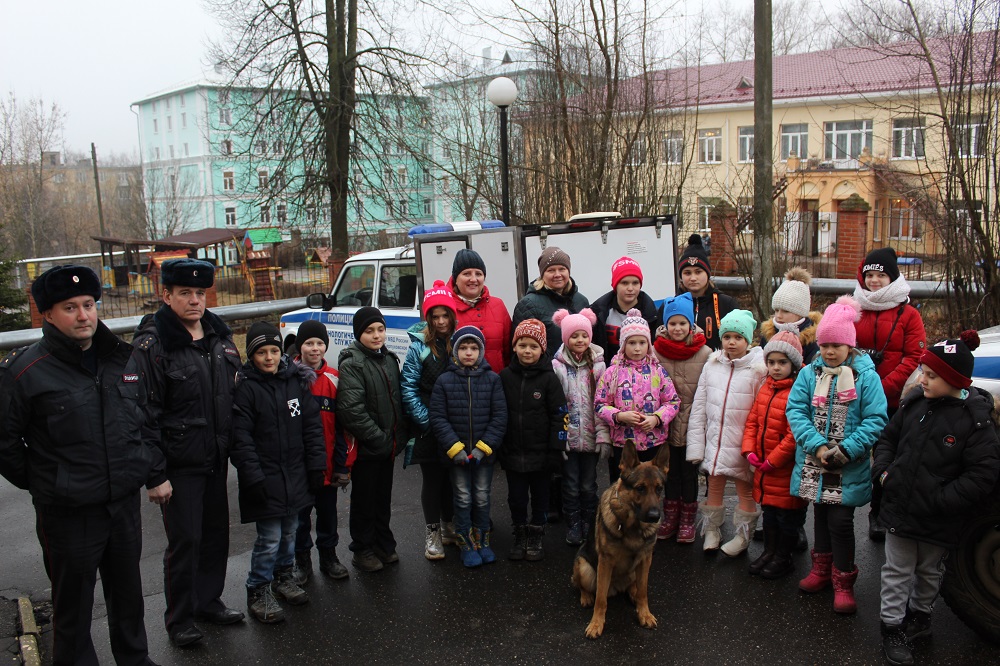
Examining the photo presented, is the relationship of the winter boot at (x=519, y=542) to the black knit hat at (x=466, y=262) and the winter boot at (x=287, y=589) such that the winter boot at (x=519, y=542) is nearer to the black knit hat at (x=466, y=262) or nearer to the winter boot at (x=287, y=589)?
the winter boot at (x=287, y=589)

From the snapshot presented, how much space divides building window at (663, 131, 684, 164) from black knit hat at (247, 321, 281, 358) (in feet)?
33.3

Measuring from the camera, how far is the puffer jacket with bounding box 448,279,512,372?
5.98 meters

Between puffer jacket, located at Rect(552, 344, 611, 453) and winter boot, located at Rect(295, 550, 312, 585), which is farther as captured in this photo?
puffer jacket, located at Rect(552, 344, 611, 453)

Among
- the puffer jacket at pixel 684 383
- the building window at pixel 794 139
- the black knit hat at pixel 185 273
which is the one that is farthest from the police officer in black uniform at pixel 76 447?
the building window at pixel 794 139

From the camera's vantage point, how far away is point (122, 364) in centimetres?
381

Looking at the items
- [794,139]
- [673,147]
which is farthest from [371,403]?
[794,139]

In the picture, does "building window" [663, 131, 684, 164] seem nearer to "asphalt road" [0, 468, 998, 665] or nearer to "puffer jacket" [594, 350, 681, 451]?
"puffer jacket" [594, 350, 681, 451]

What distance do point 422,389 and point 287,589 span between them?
1615 mm

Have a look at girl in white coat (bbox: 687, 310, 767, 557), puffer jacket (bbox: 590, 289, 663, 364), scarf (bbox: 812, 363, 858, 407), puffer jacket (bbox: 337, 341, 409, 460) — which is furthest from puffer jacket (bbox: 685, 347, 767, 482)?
puffer jacket (bbox: 337, 341, 409, 460)

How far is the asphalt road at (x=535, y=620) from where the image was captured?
4.15 m

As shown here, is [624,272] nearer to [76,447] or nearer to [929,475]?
[929,475]

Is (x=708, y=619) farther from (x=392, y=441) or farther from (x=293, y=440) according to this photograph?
(x=293, y=440)

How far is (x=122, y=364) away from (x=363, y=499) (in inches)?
81.5

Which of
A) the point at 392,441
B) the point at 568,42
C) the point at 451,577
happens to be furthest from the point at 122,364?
the point at 568,42
